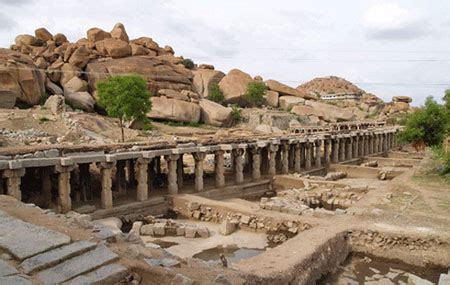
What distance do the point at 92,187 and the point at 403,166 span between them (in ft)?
81.2

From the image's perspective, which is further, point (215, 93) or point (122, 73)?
point (215, 93)

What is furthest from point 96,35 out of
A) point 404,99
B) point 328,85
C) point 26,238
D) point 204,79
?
point 328,85

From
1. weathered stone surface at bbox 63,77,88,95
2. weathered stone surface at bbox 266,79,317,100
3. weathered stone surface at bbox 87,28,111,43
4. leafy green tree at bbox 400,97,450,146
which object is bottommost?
leafy green tree at bbox 400,97,450,146

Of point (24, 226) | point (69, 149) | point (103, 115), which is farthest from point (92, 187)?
point (103, 115)

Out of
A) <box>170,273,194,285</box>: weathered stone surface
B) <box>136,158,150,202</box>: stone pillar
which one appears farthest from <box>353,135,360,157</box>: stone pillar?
<box>170,273,194,285</box>: weathered stone surface

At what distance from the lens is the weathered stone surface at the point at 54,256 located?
600cm

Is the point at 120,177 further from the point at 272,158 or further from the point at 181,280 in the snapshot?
the point at 181,280

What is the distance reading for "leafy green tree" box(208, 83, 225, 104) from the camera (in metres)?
55.1

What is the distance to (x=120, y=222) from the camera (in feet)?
52.3

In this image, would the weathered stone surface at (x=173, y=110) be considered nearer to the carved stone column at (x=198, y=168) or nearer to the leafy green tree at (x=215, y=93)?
the leafy green tree at (x=215, y=93)

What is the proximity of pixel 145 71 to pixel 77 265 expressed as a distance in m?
43.6

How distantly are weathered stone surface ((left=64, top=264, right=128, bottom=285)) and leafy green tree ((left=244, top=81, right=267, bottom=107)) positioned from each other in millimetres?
52076

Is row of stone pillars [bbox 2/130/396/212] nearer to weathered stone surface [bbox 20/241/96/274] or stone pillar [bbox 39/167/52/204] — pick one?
stone pillar [bbox 39/167/52/204]

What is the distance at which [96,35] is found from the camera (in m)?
53.2
